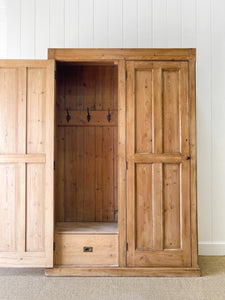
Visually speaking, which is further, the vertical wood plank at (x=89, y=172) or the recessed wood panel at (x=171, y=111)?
the vertical wood plank at (x=89, y=172)

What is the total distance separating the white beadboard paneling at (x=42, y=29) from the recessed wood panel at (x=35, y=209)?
151cm

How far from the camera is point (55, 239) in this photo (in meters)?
2.54

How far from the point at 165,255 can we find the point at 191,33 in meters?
2.51

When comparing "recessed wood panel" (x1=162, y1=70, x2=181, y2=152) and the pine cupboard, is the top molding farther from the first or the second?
"recessed wood panel" (x1=162, y1=70, x2=181, y2=152)

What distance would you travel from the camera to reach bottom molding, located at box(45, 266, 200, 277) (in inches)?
98.0

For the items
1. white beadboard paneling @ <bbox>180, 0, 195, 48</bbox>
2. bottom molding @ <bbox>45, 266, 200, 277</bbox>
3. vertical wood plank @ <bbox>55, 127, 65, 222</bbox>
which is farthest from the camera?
white beadboard paneling @ <bbox>180, 0, 195, 48</bbox>

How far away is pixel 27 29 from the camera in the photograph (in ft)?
10.7

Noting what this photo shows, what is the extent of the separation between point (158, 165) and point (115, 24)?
184cm

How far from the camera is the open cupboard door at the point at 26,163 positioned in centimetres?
250

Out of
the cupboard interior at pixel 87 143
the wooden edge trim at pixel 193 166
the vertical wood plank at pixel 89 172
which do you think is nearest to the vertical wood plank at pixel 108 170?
the cupboard interior at pixel 87 143

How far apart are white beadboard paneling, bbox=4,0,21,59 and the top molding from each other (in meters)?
0.93

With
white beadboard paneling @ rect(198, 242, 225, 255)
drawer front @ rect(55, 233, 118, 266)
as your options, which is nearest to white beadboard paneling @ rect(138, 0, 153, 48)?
drawer front @ rect(55, 233, 118, 266)

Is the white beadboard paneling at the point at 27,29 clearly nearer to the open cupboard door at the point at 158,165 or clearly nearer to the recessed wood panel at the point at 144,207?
the open cupboard door at the point at 158,165

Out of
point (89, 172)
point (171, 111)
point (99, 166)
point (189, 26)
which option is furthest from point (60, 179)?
point (189, 26)
